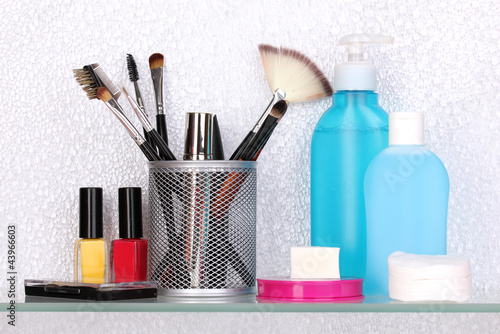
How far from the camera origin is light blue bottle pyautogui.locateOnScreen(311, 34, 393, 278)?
0.57 metres

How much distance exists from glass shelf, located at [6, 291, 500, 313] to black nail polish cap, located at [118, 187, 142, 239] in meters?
0.08

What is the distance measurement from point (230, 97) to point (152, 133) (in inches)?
3.9

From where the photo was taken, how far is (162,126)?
0.59 m

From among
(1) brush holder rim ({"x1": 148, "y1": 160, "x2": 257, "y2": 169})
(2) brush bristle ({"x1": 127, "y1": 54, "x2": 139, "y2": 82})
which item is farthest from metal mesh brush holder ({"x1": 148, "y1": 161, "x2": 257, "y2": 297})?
(2) brush bristle ({"x1": 127, "y1": 54, "x2": 139, "y2": 82})

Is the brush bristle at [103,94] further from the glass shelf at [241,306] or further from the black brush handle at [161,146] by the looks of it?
the glass shelf at [241,306]

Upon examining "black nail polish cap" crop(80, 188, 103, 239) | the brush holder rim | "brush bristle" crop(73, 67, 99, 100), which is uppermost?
"brush bristle" crop(73, 67, 99, 100)

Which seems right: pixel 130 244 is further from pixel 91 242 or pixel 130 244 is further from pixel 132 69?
pixel 132 69

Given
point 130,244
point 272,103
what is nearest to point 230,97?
point 272,103

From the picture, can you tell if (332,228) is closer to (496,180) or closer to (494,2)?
(496,180)

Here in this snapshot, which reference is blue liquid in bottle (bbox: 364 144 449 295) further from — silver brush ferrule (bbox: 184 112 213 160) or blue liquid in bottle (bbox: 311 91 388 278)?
silver brush ferrule (bbox: 184 112 213 160)

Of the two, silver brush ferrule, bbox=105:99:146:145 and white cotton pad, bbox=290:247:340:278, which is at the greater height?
silver brush ferrule, bbox=105:99:146:145

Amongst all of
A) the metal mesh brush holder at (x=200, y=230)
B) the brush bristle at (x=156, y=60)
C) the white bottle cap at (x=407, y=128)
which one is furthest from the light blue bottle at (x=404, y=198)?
the brush bristle at (x=156, y=60)

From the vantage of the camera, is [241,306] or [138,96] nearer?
[241,306]
